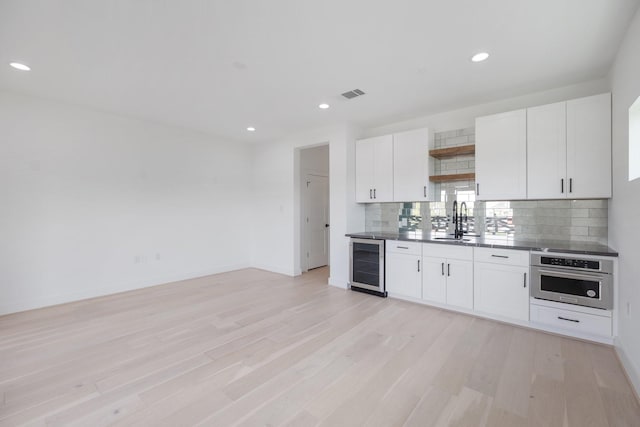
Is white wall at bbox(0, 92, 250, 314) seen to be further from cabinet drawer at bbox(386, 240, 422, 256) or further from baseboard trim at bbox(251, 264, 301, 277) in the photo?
cabinet drawer at bbox(386, 240, 422, 256)

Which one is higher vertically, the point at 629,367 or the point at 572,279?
the point at 572,279

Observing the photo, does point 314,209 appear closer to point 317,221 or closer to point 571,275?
point 317,221

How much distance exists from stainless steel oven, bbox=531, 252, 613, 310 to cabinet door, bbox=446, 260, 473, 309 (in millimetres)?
602

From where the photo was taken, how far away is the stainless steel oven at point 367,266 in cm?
410

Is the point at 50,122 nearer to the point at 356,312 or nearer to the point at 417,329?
the point at 356,312

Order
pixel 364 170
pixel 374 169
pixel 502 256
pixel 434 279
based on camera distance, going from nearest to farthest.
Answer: pixel 502 256, pixel 434 279, pixel 374 169, pixel 364 170

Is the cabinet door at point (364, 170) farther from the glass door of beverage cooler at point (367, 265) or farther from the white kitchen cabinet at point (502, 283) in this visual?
the white kitchen cabinet at point (502, 283)

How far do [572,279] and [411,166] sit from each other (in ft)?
7.20

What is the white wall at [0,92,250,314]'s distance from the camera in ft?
11.6

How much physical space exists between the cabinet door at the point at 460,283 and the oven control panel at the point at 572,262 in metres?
0.70

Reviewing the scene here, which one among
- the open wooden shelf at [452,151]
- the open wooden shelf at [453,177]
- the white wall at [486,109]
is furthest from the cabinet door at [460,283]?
the white wall at [486,109]

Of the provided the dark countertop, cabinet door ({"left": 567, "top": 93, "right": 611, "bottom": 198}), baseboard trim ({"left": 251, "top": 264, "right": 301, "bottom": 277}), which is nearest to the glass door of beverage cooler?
the dark countertop

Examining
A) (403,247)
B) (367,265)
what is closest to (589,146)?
(403,247)

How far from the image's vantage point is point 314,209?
620 cm
